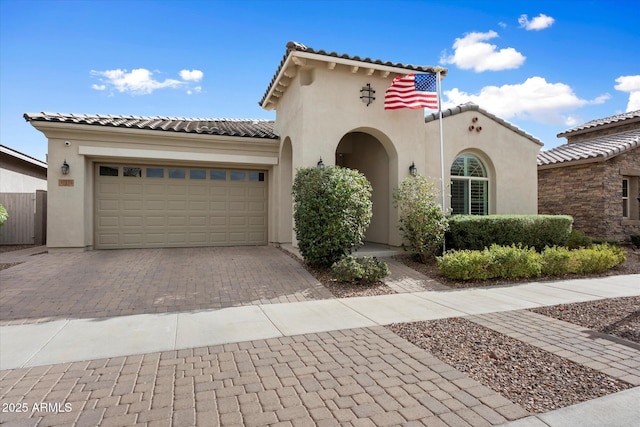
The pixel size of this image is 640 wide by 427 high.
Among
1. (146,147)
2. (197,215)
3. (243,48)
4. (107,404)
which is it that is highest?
(243,48)

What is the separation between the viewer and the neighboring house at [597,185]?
44.7 feet

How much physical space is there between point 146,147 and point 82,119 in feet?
6.38

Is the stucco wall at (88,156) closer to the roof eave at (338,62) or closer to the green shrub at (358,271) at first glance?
the roof eave at (338,62)

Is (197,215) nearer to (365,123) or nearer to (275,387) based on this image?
(365,123)

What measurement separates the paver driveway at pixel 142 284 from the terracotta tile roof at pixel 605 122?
17.8 metres

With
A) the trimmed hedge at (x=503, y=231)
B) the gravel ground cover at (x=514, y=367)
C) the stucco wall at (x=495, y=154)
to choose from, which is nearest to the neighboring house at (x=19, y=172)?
the stucco wall at (x=495, y=154)

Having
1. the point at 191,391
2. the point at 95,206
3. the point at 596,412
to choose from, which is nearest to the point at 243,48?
the point at 95,206

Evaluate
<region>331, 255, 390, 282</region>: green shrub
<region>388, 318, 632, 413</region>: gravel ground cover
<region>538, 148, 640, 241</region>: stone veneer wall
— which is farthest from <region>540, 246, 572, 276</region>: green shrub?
<region>538, 148, 640, 241</region>: stone veneer wall

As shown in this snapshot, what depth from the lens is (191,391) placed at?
310 cm

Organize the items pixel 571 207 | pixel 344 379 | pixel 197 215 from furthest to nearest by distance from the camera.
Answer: pixel 571 207, pixel 197 215, pixel 344 379

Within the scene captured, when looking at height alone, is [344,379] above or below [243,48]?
below

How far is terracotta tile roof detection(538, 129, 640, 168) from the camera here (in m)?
13.7

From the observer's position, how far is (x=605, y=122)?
58.2 feet

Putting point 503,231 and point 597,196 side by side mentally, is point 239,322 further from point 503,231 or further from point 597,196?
point 597,196
